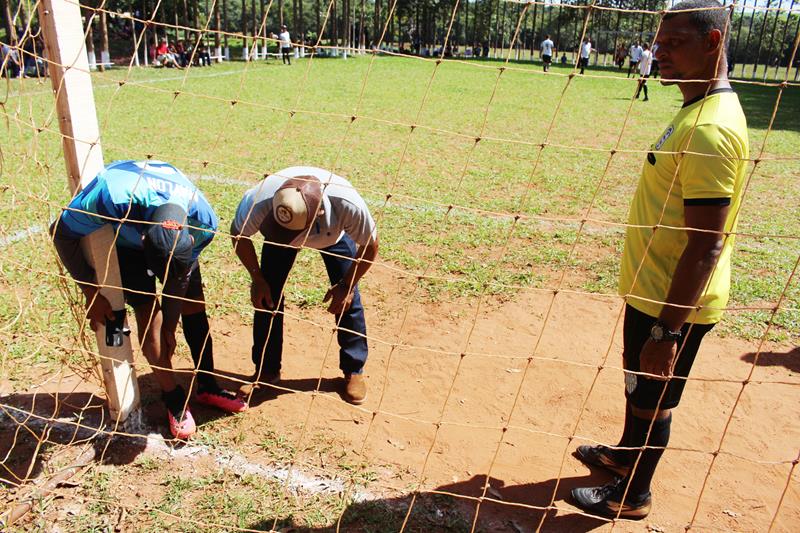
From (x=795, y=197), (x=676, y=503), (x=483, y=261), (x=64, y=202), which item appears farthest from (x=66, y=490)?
(x=795, y=197)

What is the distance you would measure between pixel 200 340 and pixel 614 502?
199 centimetres

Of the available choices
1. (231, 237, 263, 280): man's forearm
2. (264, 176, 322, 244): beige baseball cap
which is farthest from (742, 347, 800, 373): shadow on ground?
(231, 237, 263, 280): man's forearm

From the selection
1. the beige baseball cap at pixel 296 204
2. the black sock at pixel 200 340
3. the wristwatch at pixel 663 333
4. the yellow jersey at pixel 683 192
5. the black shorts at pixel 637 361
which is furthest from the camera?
the black sock at pixel 200 340

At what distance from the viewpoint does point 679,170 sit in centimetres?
199

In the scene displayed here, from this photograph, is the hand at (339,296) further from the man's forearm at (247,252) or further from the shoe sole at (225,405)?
the shoe sole at (225,405)

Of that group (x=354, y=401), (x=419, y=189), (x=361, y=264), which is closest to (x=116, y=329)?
(x=361, y=264)

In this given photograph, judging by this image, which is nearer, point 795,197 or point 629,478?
point 629,478

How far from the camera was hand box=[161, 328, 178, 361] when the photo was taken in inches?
109

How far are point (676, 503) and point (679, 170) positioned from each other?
5.09 feet

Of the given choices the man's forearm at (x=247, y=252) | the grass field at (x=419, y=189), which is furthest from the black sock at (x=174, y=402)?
the man's forearm at (x=247, y=252)

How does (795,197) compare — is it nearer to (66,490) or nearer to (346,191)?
(346,191)

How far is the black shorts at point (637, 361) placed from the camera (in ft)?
7.35

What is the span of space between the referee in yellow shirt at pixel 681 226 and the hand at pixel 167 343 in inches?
73.0

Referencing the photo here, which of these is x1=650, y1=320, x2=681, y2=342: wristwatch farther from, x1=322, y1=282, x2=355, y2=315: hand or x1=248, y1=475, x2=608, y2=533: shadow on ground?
x1=322, y1=282, x2=355, y2=315: hand
